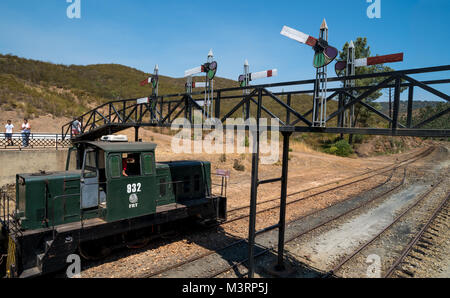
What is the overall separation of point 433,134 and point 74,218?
25.8ft

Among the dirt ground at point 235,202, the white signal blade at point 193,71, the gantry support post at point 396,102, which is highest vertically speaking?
the white signal blade at point 193,71

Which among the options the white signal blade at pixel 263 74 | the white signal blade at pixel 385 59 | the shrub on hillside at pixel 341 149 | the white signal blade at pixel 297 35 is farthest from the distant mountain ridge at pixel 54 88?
the shrub on hillside at pixel 341 149

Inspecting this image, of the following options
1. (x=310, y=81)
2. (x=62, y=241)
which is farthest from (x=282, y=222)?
(x=62, y=241)

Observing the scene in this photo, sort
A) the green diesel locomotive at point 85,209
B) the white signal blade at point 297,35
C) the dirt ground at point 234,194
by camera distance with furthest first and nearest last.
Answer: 1. the dirt ground at point 234,194
2. the green diesel locomotive at point 85,209
3. the white signal blade at point 297,35

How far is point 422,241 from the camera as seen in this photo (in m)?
9.53

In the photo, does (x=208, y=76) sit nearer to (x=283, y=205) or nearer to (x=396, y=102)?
(x=283, y=205)

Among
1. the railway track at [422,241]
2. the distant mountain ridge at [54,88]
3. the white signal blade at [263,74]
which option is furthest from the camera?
the distant mountain ridge at [54,88]

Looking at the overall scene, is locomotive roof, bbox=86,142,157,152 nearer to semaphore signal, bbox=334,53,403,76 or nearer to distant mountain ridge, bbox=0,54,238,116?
semaphore signal, bbox=334,53,403,76

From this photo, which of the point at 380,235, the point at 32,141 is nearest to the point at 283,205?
the point at 380,235

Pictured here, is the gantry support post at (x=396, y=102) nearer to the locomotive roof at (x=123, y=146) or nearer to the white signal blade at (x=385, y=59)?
the white signal blade at (x=385, y=59)

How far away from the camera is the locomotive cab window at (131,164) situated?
7543 millimetres

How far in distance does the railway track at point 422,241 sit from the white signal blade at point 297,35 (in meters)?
5.92

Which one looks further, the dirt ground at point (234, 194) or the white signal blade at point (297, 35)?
the dirt ground at point (234, 194)
